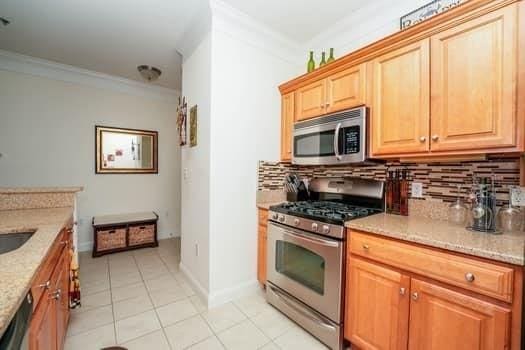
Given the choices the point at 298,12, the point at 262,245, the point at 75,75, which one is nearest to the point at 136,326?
the point at 262,245

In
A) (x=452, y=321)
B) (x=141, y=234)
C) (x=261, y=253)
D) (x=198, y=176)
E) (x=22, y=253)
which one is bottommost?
(x=141, y=234)

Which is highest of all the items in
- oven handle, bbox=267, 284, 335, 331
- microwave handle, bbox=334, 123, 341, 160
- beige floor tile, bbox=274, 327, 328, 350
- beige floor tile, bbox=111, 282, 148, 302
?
microwave handle, bbox=334, 123, 341, 160

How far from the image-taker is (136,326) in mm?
1799

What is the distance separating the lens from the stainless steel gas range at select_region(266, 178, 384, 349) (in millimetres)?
1557

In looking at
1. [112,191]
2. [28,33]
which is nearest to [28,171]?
[112,191]

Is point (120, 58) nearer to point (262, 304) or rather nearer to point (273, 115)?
point (273, 115)

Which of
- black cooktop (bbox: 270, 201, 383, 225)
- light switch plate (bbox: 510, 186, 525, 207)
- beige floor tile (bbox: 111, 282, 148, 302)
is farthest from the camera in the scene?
beige floor tile (bbox: 111, 282, 148, 302)

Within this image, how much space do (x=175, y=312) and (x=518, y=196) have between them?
250 cm

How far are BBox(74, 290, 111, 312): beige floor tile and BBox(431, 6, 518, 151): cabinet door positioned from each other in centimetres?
288

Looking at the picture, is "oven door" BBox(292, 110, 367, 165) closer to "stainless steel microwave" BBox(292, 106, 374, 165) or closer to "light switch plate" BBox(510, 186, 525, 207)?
"stainless steel microwave" BBox(292, 106, 374, 165)

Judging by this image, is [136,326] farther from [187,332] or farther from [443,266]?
[443,266]

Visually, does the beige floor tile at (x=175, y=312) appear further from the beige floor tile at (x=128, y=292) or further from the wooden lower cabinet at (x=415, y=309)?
the wooden lower cabinet at (x=415, y=309)

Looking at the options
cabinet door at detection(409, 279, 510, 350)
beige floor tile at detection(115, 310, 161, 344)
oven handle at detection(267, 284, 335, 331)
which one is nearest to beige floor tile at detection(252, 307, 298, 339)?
oven handle at detection(267, 284, 335, 331)

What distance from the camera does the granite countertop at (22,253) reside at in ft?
1.97
